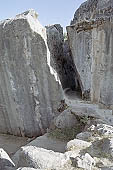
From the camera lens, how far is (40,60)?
6.57 meters

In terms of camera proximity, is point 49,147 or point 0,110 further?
point 0,110

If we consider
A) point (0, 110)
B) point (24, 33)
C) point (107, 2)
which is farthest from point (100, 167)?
point (107, 2)

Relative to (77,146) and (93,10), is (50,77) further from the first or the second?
(93,10)

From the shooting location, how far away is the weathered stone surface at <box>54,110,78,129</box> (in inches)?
269

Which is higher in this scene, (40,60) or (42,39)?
(42,39)

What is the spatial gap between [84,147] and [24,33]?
162 inches

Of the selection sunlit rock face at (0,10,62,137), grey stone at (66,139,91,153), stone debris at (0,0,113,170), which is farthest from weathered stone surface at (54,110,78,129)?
grey stone at (66,139,91,153)

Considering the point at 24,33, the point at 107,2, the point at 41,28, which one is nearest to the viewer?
the point at 24,33

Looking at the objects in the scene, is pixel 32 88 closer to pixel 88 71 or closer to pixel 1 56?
pixel 1 56

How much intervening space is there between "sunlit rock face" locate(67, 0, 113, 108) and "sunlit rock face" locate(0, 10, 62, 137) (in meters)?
1.02

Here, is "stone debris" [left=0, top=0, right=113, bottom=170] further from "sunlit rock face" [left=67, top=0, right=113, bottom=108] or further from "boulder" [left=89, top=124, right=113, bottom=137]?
"boulder" [left=89, top=124, right=113, bottom=137]

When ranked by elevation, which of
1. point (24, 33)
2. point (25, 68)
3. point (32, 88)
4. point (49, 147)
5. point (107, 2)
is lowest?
point (49, 147)

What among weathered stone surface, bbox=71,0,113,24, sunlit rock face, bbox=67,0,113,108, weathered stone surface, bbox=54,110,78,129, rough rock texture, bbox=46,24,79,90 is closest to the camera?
sunlit rock face, bbox=67,0,113,108

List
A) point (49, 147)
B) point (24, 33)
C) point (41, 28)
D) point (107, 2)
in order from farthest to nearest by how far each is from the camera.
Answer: point (107, 2) < point (41, 28) < point (24, 33) < point (49, 147)
